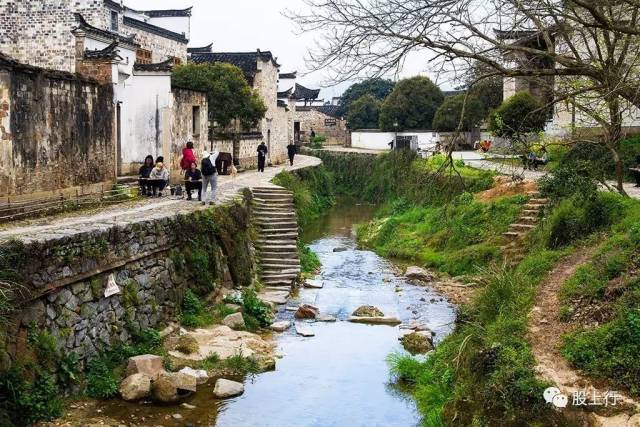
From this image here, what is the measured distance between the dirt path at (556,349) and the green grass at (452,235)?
6015 mm

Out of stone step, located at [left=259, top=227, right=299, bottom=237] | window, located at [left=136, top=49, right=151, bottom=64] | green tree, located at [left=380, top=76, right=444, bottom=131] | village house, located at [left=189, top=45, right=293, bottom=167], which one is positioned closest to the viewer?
stone step, located at [left=259, top=227, right=299, bottom=237]

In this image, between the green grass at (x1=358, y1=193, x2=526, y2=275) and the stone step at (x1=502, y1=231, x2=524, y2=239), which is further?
the green grass at (x1=358, y1=193, x2=526, y2=275)

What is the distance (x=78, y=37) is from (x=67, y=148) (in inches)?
211

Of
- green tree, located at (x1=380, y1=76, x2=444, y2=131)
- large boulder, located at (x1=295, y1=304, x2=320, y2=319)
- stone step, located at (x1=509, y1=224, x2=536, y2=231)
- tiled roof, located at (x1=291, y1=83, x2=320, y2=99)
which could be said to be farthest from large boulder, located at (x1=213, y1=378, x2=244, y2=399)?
tiled roof, located at (x1=291, y1=83, x2=320, y2=99)

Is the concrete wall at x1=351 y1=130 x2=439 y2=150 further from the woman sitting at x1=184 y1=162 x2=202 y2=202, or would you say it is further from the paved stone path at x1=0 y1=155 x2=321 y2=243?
the woman sitting at x1=184 y1=162 x2=202 y2=202

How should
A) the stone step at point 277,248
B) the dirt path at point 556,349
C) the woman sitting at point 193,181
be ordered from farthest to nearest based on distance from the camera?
1. the stone step at point 277,248
2. the woman sitting at point 193,181
3. the dirt path at point 556,349

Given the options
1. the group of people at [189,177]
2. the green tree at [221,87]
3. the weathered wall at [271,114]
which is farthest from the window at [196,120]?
the weathered wall at [271,114]

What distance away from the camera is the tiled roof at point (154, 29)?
37.1 meters

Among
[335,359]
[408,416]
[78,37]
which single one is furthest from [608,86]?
[78,37]

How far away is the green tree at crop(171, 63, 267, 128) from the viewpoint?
120ft

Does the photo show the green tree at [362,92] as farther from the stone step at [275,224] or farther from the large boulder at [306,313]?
the large boulder at [306,313]

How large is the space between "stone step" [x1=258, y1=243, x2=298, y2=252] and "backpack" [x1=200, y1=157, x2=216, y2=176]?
365 cm

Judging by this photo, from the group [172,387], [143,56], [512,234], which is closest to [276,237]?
[512,234]

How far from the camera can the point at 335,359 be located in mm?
14609
